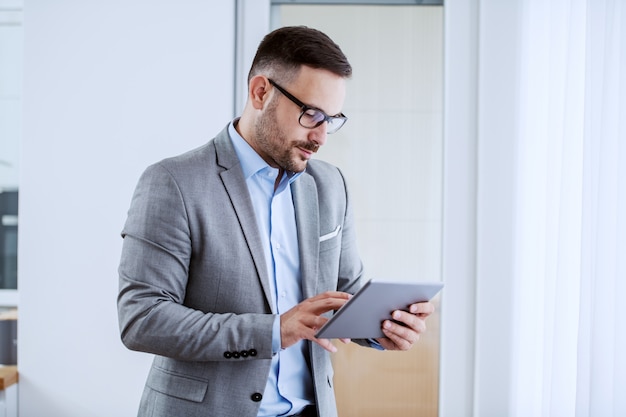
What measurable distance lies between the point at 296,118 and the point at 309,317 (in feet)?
1.61

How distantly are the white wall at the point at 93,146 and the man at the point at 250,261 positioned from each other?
975 mm

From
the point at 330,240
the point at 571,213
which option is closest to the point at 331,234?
the point at 330,240

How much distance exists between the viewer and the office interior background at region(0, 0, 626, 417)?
7.52 feet

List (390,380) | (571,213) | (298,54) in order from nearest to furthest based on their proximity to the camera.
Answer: (298,54) < (571,213) < (390,380)

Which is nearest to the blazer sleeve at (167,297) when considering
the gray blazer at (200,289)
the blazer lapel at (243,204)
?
the gray blazer at (200,289)

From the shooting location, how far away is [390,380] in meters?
2.42

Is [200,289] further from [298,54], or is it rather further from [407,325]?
[298,54]

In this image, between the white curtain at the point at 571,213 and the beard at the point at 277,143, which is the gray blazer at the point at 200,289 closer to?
the beard at the point at 277,143

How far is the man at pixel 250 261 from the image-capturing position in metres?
1.21

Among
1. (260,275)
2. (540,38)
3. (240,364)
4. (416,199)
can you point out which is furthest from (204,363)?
(540,38)

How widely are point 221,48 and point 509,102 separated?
1.22m

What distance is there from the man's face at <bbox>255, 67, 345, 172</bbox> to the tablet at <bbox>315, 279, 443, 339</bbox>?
42 centimetres

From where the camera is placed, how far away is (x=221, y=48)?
A: 235 centimetres

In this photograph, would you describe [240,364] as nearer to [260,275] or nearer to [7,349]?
[260,275]
